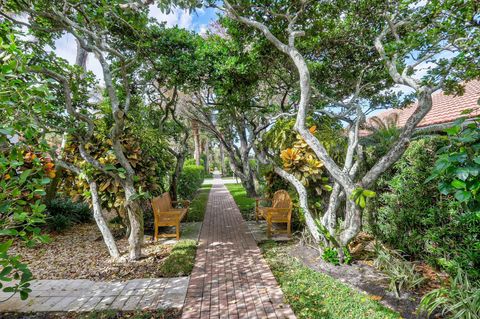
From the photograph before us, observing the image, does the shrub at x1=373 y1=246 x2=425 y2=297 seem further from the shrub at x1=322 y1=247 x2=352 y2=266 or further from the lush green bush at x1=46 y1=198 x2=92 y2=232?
the lush green bush at x1=46 y1=198 x2=92 y2=232

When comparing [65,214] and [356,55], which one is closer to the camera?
[356,55]

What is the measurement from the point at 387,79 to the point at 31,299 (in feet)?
30.5

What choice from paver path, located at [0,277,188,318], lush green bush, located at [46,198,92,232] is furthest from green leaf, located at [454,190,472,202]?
lush green bush, located at [46,198,92,232]

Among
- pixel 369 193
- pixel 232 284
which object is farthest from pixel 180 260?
pixel 369 193

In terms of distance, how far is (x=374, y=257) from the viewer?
15.6 feet

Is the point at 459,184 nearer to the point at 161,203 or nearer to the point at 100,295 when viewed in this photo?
the point at 100,295

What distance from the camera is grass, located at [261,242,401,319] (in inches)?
124

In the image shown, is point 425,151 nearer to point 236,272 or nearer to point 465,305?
point 465,305

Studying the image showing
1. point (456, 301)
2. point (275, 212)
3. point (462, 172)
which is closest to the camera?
point (462, 172)

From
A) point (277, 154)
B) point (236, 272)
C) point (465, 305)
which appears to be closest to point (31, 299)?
point (236, 272)

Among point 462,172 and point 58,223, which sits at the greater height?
point 462,172

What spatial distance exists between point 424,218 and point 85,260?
6.64 metres

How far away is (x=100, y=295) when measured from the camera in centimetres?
376

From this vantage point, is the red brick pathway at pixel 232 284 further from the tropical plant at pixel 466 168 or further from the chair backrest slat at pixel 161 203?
the tropical plant at pixel 466 168
